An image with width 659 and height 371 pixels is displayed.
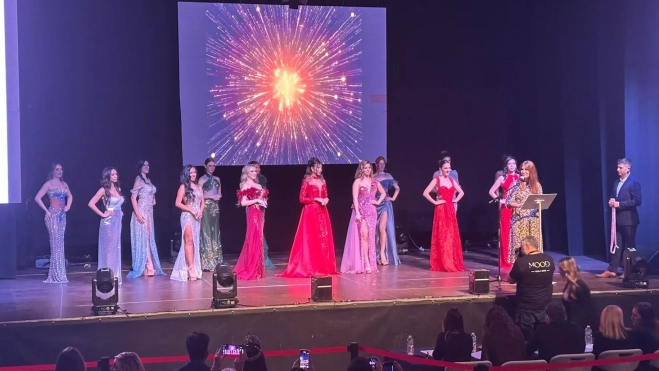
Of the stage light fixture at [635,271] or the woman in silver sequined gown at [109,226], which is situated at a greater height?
the woman in silver sequined gown at [109,226]

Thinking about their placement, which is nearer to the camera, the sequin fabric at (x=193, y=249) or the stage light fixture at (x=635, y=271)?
the stage light fixture at (x=635, y=271)

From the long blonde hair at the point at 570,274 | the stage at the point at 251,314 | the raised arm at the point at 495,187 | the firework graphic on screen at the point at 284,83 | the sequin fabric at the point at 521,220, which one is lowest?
the stage at the point at 251,314

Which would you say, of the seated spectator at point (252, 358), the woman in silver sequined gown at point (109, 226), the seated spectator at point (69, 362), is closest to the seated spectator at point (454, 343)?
the seated spectator at point (252, 358)

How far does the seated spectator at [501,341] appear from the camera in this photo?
5988 millimetres

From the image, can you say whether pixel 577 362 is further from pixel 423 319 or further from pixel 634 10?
pixel 634 10

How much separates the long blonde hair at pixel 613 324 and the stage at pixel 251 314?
8.81 feet

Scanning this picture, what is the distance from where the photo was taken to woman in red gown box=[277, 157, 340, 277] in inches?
417

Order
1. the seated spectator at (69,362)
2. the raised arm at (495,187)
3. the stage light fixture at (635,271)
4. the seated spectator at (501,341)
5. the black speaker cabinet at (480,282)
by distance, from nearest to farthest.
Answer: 1. the seated spectator at (69,362)
2. the seated spectator at (501,341)
3. the black speaker cabinet at (480,282)
4. the stage light fixture at (635,271)
5. the raised arm at (495,187)

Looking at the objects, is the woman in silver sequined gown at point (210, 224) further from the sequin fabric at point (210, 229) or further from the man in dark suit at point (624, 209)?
the man in dark suit at point (624, 209)

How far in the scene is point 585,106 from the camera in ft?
40.8

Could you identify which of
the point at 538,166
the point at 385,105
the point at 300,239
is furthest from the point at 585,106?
the point at 300,239

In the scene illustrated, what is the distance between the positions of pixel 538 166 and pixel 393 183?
111 inches

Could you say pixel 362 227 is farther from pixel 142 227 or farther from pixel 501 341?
pixel 501 341

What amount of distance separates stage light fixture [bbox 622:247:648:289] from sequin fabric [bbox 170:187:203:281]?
5.33 metres
